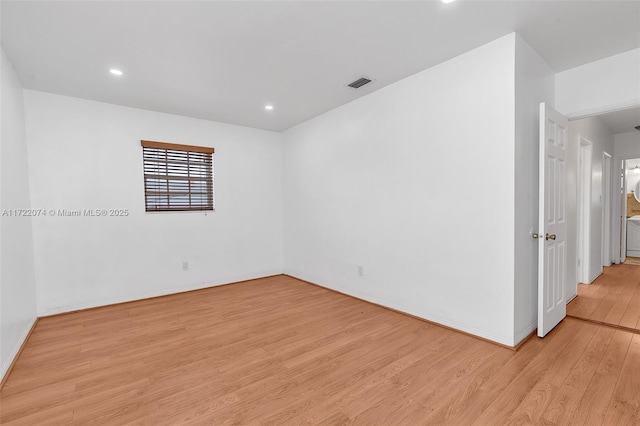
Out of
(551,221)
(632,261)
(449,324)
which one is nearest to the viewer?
(551,221)

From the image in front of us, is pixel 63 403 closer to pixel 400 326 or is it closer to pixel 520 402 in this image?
pixel 400 326

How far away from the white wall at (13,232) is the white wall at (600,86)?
17.6 ft

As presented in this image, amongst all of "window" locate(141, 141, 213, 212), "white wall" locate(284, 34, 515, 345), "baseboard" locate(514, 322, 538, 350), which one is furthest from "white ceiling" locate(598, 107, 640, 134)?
"window" locate(141, 141, 213, 212)

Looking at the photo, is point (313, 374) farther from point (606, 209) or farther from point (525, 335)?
point (606, 209)

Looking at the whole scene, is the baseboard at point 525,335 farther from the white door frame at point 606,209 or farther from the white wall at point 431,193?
the white door frame at point 606,209

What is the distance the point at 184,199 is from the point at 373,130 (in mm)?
3046

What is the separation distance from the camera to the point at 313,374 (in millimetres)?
2217

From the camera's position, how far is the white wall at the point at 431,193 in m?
2.58

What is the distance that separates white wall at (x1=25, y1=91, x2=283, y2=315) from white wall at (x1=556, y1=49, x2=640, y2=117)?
14.1 ft

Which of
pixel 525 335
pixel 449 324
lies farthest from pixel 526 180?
pixel 449 324

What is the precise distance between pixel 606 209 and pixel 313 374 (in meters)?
6.36

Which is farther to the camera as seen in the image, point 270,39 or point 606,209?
point 606,209

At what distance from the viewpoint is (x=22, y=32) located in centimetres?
231

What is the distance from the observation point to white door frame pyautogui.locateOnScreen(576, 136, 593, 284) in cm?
432
